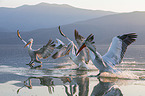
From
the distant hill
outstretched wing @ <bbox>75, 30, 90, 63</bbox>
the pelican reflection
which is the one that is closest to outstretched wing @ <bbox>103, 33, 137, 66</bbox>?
the pelican reflection

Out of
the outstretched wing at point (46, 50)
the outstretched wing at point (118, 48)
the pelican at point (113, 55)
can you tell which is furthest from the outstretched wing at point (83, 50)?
the outstretched wing at point (46, 50)

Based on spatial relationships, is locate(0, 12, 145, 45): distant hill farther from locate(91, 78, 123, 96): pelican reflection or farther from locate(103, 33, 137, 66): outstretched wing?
locate(91, 78, 123, 96): pelican reflection

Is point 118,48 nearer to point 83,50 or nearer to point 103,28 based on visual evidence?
point 83,50

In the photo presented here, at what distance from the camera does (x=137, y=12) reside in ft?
607

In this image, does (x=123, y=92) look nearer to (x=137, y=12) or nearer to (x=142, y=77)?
(x=142, y=77)

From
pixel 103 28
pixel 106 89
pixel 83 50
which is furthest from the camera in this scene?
pixel 103 28

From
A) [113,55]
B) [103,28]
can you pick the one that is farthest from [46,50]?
[103,28]

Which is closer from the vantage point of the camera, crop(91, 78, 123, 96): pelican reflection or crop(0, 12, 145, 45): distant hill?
crop(91, 78, 123, 96): pelican reflection

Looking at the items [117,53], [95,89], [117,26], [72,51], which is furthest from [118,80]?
[117,26]

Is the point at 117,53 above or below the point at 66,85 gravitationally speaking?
above

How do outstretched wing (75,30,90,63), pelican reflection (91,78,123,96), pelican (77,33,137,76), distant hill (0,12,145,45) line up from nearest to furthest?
pelican reflection (91,78,123,96) < pelican (77,33,137,76) < outstretched wing (75,30,90,63) < distant hill (0,12,145,45)

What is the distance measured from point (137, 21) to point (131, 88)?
17018 centimetres

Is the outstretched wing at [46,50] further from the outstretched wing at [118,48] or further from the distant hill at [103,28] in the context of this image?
the distant hill at [103,28]

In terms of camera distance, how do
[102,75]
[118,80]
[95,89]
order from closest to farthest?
[95,89], [118,80], [102,75]
